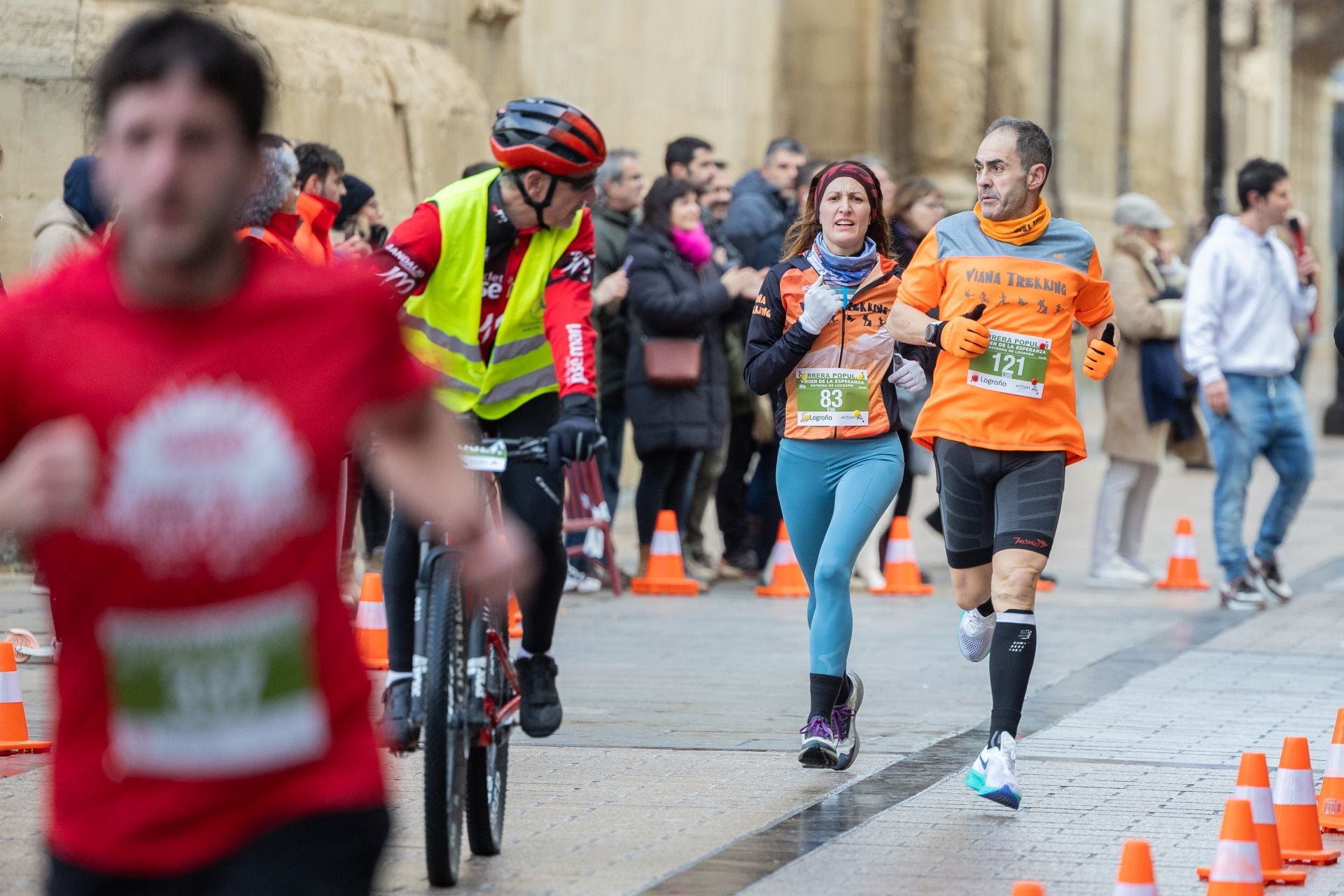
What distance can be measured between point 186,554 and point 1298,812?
3720mm

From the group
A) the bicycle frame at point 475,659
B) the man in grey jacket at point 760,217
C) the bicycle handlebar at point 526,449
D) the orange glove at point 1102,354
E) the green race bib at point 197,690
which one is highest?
the man in grey jacket at point 760,217

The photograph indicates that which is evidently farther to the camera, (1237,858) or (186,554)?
(1237,858)

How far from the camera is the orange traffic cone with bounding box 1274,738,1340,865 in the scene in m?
5.56

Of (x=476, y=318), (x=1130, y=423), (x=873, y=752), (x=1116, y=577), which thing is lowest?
(x=873, y=752)

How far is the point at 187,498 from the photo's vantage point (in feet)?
8.61

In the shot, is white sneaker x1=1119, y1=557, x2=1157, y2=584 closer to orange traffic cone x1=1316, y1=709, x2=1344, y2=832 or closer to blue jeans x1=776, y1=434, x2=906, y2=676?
blue jeans x1=776, y1=434, x2=906, y2=676

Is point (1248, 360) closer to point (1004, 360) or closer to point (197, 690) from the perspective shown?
point (1004, 360)

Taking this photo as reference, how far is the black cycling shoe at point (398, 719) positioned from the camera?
5.38 metres

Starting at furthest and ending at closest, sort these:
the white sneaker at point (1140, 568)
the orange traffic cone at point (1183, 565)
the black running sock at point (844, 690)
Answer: the white sneaker at point (1140, 568)
the orange traffic cone at point (1183, 565)
the black running sock at point (844, 690)

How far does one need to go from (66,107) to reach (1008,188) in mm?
6379

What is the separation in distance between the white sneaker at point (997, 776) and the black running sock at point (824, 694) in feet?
2.27

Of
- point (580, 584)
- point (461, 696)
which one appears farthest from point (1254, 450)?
point (461, 696)

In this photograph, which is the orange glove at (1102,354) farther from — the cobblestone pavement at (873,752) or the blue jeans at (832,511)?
the cobblestone pavement at (873,752)

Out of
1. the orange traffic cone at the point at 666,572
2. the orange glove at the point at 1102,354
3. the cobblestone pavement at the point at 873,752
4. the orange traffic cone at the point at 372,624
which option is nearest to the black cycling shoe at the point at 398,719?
the cobblestone pavement at the point at 873,752
